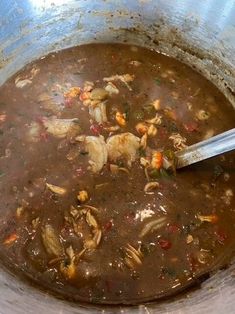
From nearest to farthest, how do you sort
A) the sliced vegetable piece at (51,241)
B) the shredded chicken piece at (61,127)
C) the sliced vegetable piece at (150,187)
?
the sliced vegetable piece at (51,241) < the sliced vegetable piece at (150,187) < the shredded chicken piece at (61,127)

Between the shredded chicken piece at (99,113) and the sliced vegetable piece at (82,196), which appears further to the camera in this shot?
the shredded chicken piece at (99,113)

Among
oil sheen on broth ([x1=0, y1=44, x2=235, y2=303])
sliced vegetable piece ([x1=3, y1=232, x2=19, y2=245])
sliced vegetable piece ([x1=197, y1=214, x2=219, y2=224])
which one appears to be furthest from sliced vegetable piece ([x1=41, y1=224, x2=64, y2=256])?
sliced vegetable piece ([x1=197, y1=214, x2=219, y2=224])

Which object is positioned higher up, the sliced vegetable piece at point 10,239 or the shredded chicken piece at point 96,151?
the shredded chicken piece at point 96,151

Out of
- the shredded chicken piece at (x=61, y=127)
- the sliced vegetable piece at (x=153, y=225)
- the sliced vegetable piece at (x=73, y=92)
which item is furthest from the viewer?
the sliced vegetable piece at (x=73, y=92)

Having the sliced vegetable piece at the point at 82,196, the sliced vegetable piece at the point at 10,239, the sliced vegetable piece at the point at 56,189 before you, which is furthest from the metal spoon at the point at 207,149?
the sliced vegetable piece at the point at 10,239

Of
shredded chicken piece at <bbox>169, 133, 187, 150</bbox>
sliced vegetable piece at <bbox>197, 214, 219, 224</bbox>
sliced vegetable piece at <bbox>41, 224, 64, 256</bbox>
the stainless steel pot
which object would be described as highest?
the stainless steel pot

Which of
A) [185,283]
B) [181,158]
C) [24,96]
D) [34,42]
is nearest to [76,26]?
[34,42]

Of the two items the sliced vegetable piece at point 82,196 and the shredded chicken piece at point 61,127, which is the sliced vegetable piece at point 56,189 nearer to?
the sliced vegetable piece at point 82,196

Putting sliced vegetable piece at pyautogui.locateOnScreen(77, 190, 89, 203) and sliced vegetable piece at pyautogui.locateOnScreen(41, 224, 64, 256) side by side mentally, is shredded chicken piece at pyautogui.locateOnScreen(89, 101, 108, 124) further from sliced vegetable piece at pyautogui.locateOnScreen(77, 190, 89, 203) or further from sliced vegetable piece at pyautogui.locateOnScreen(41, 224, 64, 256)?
sliced vegetable piece at pyautogui.locateOnScreen(41, 224, 64, 256)
